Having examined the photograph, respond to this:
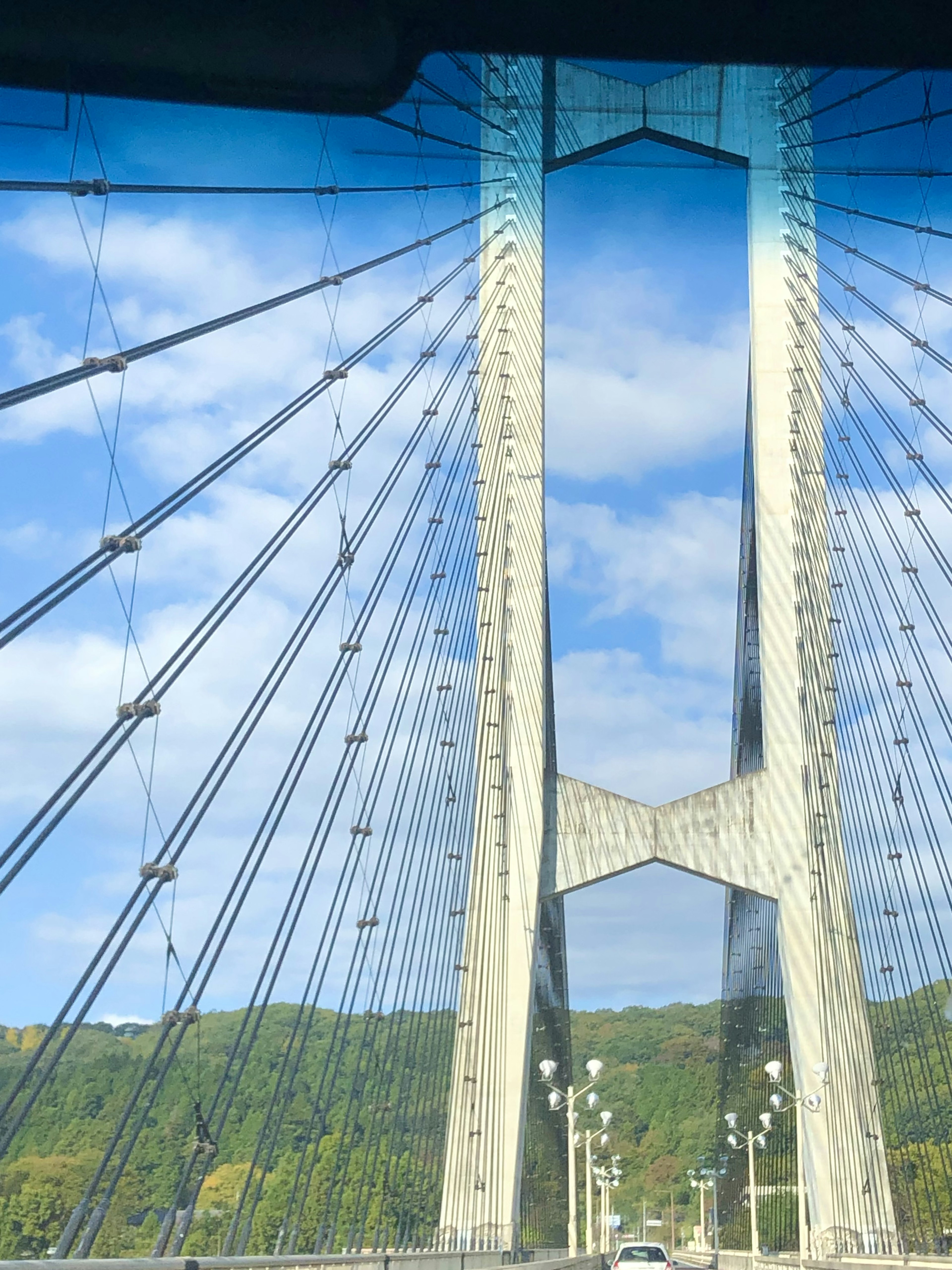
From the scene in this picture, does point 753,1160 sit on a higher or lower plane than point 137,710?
higher

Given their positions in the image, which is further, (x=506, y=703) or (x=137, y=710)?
(x=506, y=703)

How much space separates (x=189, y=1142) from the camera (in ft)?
43.1

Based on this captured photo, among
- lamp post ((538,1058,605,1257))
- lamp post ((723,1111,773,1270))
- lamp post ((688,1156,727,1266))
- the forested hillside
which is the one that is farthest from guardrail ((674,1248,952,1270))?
lamp post ((688,1156,727,1266))

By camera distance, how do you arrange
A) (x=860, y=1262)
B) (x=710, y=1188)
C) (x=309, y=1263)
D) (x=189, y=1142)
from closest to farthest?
1. (x=309, y=1263)
2. (x=189, y=1142)
3. (x=860, y=1262)
4. (x=710, y=1188)

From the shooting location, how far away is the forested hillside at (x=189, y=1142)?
15516mm

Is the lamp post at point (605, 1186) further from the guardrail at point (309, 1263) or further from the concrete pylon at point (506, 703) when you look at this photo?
the guardrail at point (309, 1263)

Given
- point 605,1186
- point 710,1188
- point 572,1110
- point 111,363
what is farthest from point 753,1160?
point 710,1188

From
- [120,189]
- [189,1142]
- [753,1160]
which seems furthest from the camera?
[753,1160]

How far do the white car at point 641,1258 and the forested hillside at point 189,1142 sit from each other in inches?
108

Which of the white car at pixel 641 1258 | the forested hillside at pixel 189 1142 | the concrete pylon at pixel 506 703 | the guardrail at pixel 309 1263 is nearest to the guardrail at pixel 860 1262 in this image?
the white car at pixel 641 1258

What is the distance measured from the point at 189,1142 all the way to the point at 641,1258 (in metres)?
8.19

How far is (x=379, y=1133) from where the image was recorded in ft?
43.0

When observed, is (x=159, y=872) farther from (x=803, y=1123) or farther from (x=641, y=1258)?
(x=641, y=1258)

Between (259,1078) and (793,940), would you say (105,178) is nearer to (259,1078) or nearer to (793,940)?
(793,940)
